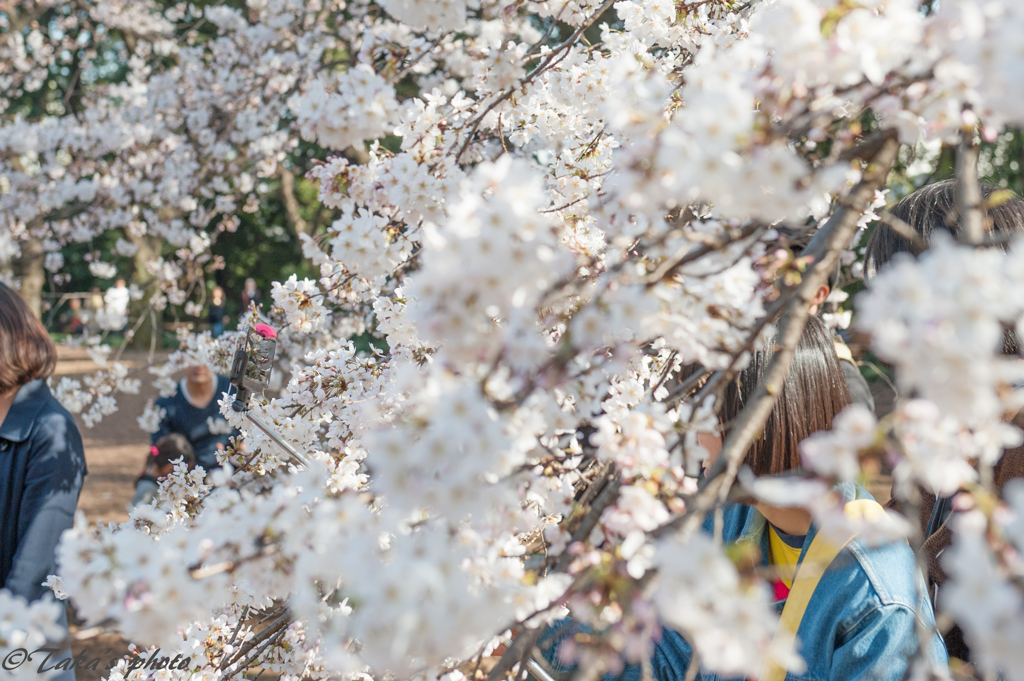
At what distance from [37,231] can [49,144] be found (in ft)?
3.24

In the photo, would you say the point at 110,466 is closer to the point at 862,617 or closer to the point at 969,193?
the point at 862,617

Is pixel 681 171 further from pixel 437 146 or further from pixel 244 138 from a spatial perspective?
pixel 244 138

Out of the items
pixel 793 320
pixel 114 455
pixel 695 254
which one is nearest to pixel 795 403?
pixel 793 320

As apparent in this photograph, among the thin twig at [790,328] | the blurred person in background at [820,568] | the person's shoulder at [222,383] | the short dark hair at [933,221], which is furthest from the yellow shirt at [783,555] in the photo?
the person's shoulder at [222,383]

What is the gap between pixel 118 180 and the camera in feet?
25.3

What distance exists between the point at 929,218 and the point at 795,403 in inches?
31.6

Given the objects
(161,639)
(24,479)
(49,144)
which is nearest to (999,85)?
(161,639)

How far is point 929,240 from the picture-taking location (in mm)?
1930

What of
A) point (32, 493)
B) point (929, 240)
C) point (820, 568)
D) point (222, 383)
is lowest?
point (222, 383)

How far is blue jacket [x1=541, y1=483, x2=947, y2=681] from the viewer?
139 cm

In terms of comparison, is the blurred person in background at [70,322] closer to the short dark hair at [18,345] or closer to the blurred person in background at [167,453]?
the blurred person in background at [167,453]

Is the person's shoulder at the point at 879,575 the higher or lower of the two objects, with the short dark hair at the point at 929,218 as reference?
lower

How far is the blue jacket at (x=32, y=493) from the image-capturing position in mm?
2072

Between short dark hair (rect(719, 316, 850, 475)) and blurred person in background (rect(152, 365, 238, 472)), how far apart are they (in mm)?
3647
